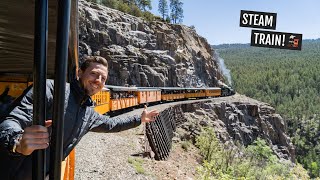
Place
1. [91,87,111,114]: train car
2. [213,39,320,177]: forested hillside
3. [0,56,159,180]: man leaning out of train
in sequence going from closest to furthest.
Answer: [0,56,159,180]: man leaning out of train < [91,87,111,114]: train car < [213,39,320,177]: forested hillside

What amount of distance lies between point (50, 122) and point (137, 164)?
30.4 feet

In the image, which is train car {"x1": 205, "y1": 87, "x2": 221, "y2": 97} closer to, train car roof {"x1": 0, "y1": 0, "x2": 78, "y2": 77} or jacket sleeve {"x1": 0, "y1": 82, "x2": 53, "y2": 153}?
train car roof {"x1": 0, "y1": 0, "x2": 78, "y2": 77}

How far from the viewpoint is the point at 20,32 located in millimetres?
3318

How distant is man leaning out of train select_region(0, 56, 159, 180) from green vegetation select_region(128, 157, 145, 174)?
7175mm

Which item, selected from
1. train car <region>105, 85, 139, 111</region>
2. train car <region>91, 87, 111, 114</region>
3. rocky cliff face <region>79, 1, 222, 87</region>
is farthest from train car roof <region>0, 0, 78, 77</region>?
rocky cliff face <region>79, 1, 222, 87</region>

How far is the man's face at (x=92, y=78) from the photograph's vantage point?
243 cm

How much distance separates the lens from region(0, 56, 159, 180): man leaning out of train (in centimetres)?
151

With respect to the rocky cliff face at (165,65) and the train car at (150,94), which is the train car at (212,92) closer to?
the rocky cliff face at (165,65)

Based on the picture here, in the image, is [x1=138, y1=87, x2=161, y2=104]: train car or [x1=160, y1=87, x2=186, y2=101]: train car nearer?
[x1=138, y1=87, x2=161, y2=104]: train car

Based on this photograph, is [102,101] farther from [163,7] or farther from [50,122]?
[163,7]

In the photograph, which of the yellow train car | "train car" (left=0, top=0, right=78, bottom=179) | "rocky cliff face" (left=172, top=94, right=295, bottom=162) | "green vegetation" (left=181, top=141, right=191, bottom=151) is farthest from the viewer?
the yellow train car

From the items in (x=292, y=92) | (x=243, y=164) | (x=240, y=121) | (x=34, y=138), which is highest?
(x=34, y=138)

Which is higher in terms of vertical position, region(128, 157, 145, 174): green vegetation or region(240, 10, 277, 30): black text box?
region(240, 10, 277, 30): black text box

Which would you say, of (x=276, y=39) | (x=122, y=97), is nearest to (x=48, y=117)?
(x=276, y=39)
